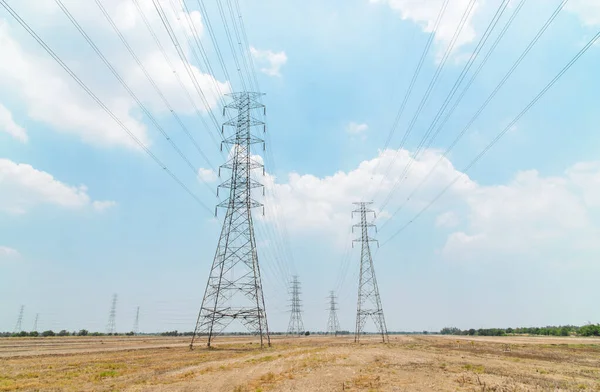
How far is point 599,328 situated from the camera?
123625mm

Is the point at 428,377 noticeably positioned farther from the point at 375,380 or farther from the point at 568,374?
the point at 568,374

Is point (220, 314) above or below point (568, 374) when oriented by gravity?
above

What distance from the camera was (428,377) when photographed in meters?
24.6

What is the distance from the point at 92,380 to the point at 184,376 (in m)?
5.49

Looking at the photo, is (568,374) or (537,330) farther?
(537,330)

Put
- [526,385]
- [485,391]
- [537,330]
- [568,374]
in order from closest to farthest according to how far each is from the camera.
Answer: [485,391], [526,385], [568,374], [537,330]

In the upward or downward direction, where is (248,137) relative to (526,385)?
upward

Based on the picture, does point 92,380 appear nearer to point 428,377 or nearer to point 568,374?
point 428,377

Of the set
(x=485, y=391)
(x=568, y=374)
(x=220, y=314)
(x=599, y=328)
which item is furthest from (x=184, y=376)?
(x=599, y=328)

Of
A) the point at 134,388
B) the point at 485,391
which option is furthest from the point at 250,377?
the point at 485,391

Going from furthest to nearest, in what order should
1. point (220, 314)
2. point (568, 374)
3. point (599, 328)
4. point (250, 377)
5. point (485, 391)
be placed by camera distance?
point (599, 328)
point (220, 314)
point (568, 374)
point (250, 377)
point (485, 391)

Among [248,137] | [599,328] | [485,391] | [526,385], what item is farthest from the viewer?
[599,328]

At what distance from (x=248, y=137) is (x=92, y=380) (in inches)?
1501

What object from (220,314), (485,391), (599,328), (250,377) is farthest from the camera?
(599,328)
